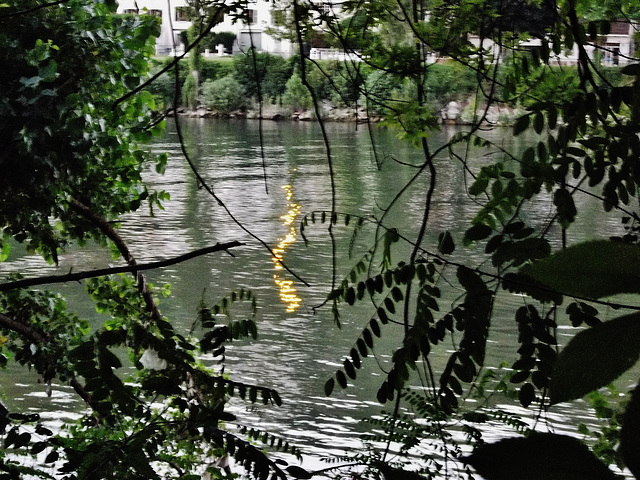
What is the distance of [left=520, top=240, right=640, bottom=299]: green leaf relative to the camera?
13 cm

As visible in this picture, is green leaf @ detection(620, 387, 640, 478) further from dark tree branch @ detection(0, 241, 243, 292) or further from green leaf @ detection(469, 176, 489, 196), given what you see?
green leaf @ detection(469, 176, 489, 196)

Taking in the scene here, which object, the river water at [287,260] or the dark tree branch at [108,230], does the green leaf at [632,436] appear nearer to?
the river water at [287,260]

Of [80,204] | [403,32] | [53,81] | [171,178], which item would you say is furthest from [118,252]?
[171,178]

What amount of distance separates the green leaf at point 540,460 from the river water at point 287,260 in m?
0.34

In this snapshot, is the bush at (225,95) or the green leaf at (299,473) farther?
the bush at (225,95)

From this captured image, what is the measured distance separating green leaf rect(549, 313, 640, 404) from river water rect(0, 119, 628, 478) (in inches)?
13.1

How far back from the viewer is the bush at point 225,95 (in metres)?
25.2

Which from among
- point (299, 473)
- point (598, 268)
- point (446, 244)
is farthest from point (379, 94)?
point (598, 268)

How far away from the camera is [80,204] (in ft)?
9.18

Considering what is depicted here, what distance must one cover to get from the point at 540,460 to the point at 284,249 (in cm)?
976

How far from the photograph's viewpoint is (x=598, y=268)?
14 centimetres

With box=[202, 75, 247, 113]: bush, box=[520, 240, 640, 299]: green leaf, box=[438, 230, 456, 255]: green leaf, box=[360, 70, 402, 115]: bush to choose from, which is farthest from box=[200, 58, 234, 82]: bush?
box=[520, 240, 640, 299]: green leaf

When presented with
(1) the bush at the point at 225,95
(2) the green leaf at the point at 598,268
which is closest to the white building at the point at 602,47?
(2) the green leaf at the point at 598,268

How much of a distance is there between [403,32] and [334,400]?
154 inches
